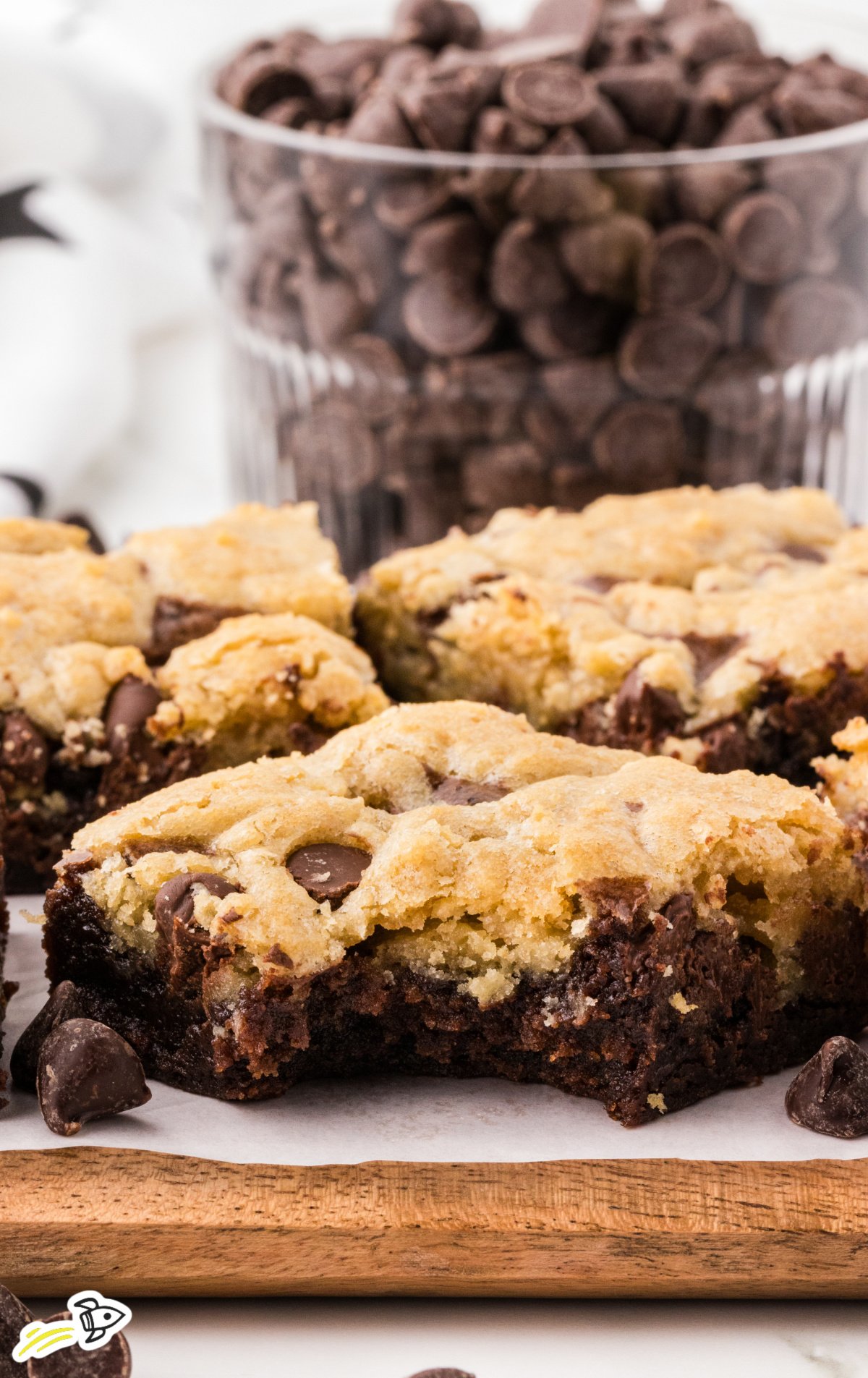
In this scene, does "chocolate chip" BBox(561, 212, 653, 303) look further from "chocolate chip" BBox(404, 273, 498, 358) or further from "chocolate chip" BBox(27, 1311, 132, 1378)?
"chocolate chip" BBox(27, 1311, 132, 1378)

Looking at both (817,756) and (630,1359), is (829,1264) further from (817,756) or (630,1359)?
(817,756)

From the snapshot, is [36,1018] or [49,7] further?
[49,7]

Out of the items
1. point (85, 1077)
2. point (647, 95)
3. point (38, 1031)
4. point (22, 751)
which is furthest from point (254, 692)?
point (647, 95)

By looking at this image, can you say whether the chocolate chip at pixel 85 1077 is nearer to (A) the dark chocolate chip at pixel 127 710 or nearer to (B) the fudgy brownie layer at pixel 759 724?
(A) the dark chocolate chip at pixel 127 710

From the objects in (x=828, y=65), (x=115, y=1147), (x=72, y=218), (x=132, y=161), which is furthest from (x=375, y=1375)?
(x=132, y=161)

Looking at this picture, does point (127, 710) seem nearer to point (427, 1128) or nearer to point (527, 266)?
point (427, 1128)
